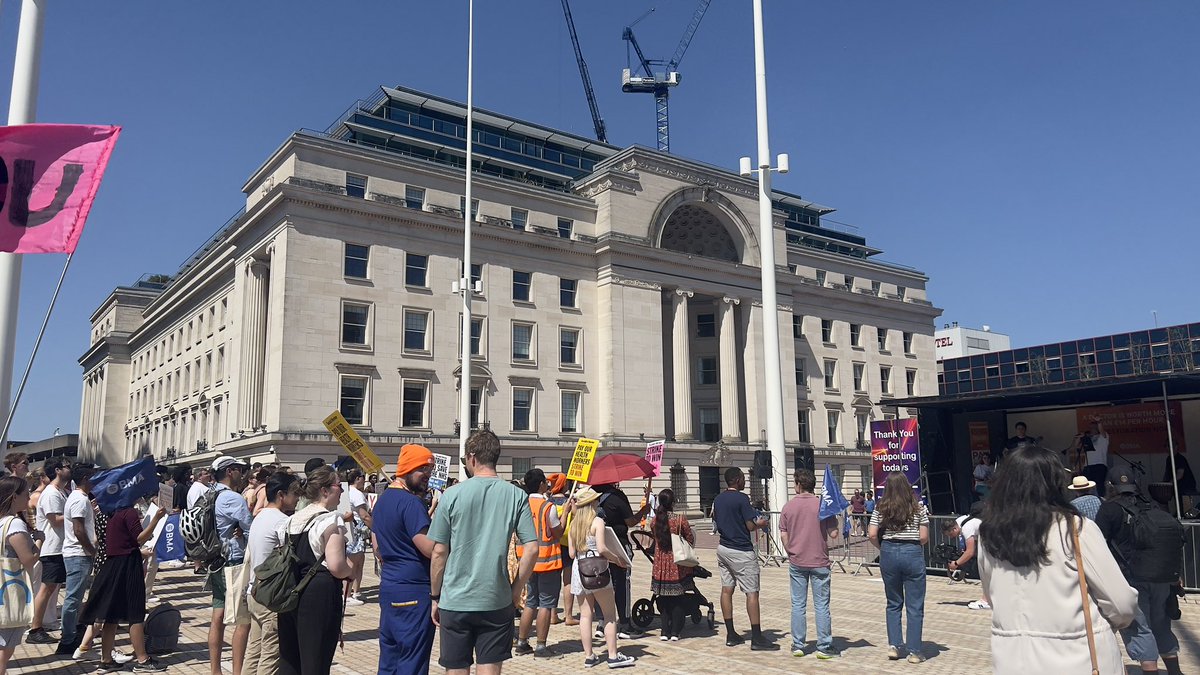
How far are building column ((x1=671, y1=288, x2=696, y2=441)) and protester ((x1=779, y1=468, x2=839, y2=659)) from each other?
37397 millimetres

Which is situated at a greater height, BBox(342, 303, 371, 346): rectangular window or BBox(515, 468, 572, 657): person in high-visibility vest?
BBox(342, 303, 371, 346): rectangular window

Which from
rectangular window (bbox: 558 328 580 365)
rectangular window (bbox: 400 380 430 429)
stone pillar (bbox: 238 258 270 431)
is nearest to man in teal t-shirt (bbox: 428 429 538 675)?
rectangular window (bbox: 400 380 430 429)

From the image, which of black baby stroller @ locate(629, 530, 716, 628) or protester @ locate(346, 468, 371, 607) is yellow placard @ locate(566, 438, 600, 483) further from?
protester @ locate(346, 468, 371, 607)

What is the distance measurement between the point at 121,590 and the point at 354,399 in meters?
29.9

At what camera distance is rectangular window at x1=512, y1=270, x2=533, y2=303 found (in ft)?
145

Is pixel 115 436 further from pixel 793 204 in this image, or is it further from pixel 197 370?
pixel 793 204

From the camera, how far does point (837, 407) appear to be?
5756cm

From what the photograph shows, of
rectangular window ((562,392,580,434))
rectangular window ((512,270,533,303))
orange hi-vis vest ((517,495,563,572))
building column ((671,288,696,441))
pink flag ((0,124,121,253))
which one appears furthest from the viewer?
building column ((671,288,696,441))

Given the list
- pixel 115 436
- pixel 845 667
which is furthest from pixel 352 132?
pixel 845 667

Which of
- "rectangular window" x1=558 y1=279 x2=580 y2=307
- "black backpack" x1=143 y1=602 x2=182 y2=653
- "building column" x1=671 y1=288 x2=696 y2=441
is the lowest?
"black backpack" x1=143 y1=602 x2=182 y2=653

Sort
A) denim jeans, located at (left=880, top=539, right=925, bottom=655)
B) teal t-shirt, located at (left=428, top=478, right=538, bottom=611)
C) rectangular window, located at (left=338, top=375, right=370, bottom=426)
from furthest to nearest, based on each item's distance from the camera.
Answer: rectangular window, located at (left=338, top=375, right=370, bottom=426)
denim jeans, located at (left=880, top=539, right=925, bottom=655)
teal t-shirt, located at (left=428, top=478, right=538, bottom=611)

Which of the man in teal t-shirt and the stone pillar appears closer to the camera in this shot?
the man in teal t-shirt

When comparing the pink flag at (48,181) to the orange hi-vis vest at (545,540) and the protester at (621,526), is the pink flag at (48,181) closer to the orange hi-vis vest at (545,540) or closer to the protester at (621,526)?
the orange hi-vis vest at (545,540)

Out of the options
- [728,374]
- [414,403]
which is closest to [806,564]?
[414,403]
